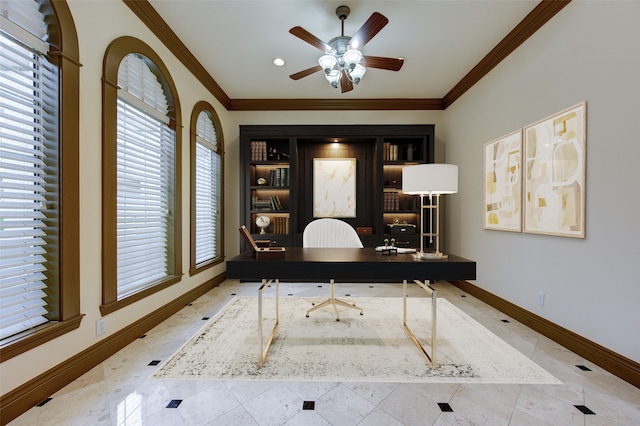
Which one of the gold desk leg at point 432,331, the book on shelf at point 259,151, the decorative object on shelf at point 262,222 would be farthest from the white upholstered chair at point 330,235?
the book on shelf at point 259,151

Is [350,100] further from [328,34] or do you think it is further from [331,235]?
[331,235]

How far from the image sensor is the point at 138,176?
2.46 meters

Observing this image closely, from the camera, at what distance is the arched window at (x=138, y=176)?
206 cm

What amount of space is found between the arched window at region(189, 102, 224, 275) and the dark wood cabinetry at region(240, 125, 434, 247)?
1.25 feet

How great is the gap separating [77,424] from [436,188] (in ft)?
7.94

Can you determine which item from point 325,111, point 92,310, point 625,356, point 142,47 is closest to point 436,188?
point 625,356

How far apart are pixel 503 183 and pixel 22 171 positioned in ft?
13.1

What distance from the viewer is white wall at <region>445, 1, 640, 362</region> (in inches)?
69.1

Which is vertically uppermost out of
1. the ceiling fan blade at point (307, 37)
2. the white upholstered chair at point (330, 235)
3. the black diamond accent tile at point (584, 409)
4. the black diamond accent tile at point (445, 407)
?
the ceiling fan blade at point (307, 37)

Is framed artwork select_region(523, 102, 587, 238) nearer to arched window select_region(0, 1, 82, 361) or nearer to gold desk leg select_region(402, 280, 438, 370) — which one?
gold desk leg select_region(402, 280, 438, 370)

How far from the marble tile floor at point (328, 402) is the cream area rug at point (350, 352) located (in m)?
0.09

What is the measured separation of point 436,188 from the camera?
6.17 feet

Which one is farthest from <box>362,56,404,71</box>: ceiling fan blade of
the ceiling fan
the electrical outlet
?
the electrical outlet

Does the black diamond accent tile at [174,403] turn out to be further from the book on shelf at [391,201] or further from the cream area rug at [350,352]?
the book on shelf at [391,201]
